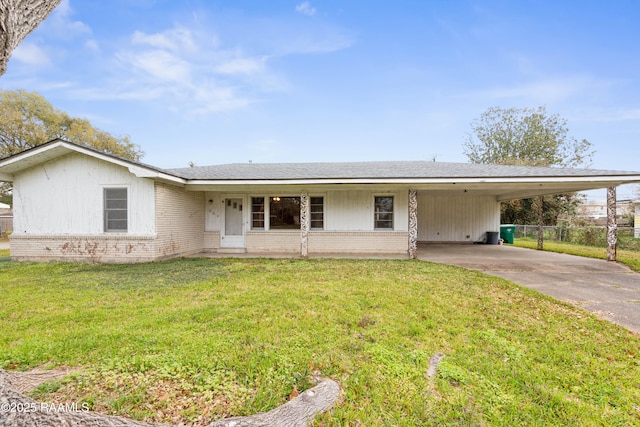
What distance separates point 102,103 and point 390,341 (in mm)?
26354

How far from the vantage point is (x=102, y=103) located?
20.4 metres

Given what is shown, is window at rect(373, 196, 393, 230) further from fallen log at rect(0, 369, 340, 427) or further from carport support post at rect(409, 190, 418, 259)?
fallen log at rect(0, 369, 340, 427)

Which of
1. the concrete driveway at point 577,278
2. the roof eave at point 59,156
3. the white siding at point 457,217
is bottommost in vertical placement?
the concrete driveway at point 577,278

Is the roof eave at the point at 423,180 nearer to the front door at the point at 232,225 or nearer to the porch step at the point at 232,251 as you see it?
the front door at the point at 232,225

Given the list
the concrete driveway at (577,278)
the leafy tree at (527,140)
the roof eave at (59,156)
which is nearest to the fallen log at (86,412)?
the concrete driveway at (577,278)

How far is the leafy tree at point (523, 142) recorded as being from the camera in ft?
75.4

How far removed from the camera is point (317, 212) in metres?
10.3

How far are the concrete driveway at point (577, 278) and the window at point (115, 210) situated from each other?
10.1m

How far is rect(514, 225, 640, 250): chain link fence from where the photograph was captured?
1207cm

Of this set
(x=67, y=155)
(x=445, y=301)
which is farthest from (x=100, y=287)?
(x=445, y=301)

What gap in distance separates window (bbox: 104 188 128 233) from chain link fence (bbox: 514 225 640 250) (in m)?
19.8

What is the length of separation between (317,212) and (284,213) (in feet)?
4.24

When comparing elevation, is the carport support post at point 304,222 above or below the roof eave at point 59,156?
below

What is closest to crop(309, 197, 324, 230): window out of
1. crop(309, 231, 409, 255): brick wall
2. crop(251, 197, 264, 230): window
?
crop(309, 231, 409, 255): brick wall
